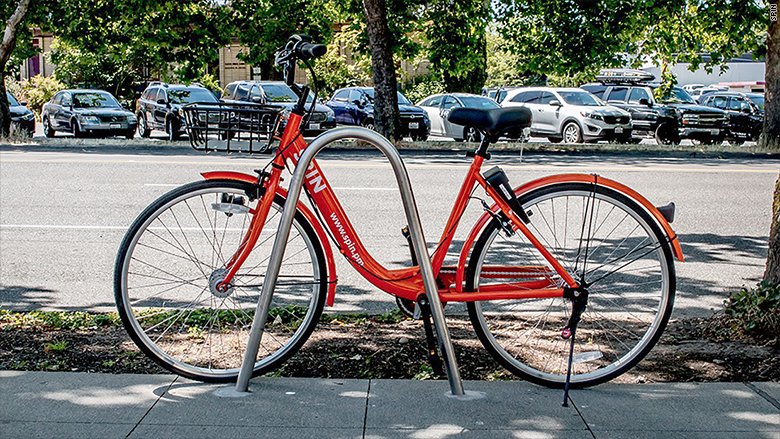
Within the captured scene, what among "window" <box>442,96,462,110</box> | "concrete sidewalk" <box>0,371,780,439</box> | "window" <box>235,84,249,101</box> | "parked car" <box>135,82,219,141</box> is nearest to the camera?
"concrete sidewalk" <box>0,371,780,439</box>

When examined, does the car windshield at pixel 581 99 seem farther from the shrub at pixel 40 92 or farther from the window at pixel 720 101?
the shrub at pixel 40 92

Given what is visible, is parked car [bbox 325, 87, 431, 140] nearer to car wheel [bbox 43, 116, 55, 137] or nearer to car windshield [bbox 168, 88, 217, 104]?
car windshield [bbox 168, 88, 217, 104]

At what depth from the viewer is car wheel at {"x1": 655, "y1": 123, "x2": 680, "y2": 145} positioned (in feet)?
79.4

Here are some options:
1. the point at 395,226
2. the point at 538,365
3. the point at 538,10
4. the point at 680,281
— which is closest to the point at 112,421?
the point at 538,365

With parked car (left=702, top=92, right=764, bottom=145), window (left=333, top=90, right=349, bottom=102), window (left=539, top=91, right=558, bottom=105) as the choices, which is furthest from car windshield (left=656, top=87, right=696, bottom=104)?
window (left=333, top=90, right=349, bottom=102)

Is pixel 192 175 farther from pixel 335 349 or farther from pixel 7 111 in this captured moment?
pixel 7 111

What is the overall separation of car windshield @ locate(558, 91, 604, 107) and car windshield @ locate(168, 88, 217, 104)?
394 inches

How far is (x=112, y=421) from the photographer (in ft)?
11.4

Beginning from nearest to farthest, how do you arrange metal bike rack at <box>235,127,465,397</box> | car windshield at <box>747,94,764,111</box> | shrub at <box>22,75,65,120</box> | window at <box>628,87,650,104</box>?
metal bike rack at <box>235,127,465,397</box>, window at <box>628,87,650,104</box>, car windshield at <box>747,94,764,111</box>, shrub at <box>22,75,65,120</box>

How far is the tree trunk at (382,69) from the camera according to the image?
19.9 m

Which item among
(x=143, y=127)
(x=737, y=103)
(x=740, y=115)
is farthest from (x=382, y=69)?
(x=737, y=103)

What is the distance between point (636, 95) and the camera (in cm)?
2548

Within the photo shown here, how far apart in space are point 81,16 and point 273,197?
A: 21.7 m

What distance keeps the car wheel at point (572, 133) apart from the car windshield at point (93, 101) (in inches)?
518
